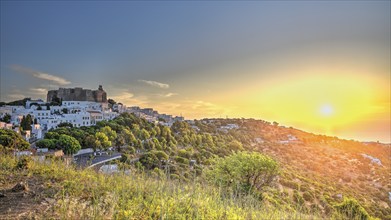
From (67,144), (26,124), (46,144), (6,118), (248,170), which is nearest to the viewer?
(248,170)

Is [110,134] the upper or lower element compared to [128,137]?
upper

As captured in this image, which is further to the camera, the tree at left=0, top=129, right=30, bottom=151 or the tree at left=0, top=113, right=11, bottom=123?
the tree at left=0, top=113, right=11, bottom=123

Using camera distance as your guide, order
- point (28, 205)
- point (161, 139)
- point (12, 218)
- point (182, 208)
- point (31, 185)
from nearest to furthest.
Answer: point (12, 218)
point (28, 205)
point (182, 208)
point (31, 185)
point (161, 139)

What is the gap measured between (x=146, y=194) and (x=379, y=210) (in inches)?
1649

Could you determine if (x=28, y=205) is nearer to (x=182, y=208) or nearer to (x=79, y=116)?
(x=182, y=208)

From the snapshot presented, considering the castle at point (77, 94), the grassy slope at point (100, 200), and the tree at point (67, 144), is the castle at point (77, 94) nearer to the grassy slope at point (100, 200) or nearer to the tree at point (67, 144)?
the tree at point (67, 144)

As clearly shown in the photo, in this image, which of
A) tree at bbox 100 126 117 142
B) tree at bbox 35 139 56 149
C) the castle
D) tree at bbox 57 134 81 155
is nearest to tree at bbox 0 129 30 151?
tree at bbox 35 139 56 149

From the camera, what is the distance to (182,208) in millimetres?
4590

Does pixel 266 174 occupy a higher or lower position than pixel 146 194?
lower

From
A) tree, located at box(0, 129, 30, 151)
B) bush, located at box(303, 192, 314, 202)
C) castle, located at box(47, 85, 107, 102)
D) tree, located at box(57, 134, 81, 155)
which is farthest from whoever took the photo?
castle, located at box(47, 85, 107, 102)

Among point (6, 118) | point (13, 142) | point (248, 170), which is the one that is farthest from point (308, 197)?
point (6, 118)

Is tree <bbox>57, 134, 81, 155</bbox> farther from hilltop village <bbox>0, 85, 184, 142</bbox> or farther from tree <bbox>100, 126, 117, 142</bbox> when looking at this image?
hilltop village <bbox>0, 85, 184, 142</bbox>

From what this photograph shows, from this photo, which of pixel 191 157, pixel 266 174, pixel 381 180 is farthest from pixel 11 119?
pixel 381 180

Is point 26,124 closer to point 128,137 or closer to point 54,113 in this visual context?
point 54,113
